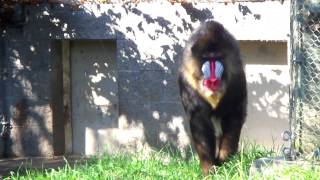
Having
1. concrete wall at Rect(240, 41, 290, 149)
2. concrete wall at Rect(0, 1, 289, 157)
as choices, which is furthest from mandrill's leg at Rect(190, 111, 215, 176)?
concrete wall at Rect(0, 1, 289, 157)

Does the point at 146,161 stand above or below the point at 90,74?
below

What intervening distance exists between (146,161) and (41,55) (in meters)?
3.07

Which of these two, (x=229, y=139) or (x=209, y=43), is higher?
(x=209, y=43)

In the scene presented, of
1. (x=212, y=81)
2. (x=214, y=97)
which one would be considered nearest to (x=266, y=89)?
(x=214, y=97)

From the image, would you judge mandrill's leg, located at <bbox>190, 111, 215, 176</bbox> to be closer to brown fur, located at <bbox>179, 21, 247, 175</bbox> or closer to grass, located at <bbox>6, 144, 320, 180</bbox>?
brown fur, located at <bbox>179, 21, 247, 175</bbox>

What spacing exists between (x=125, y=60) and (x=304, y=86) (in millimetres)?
3683

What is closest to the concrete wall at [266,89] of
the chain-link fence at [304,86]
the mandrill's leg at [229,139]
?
the mandrill's leg at [229,139]

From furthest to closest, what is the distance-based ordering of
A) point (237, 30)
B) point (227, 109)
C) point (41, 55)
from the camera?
point (41, 55) → point (237, 30) → point (227, 109)

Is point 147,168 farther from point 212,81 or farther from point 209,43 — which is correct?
point 209,43

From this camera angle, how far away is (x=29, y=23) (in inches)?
370

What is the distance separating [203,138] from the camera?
21.7ft

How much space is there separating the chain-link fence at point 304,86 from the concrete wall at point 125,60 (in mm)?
2657

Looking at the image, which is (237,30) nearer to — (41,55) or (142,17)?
(142,17)

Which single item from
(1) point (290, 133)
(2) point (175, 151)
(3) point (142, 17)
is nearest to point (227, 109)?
(1) point (290, 133)
